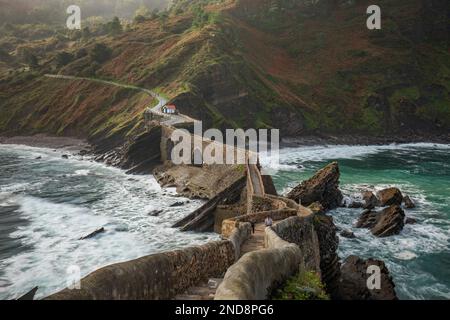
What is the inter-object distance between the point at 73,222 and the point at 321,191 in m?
22.5

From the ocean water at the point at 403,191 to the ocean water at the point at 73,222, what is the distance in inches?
510

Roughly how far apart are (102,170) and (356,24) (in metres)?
92.4

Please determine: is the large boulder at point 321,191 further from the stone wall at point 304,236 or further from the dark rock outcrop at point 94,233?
the dark rock outcrop at point 94,233

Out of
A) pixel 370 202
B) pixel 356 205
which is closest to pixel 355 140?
pixel 370 202

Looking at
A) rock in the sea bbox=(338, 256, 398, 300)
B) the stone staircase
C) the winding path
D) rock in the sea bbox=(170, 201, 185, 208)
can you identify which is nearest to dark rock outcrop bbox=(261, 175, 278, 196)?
rock in the sea bbox=(338, 256, 398, 300)

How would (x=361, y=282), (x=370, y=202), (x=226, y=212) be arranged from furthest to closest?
1. (x=370, y=202)
2. (x=226, y=212)
3. (x=361, y=282)

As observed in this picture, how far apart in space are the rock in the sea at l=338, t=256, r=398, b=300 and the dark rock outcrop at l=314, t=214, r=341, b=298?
1.41 feet

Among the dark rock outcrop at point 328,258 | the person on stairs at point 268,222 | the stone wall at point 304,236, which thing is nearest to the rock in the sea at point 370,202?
the dark rock outcrop at point 328,258

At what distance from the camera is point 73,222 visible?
109 ft

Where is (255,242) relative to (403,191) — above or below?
above

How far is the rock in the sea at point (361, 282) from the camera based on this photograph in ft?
69.1

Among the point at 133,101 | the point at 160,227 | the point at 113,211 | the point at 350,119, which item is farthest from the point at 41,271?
the point at 350,119

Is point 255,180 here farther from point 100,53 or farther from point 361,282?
point 100,53

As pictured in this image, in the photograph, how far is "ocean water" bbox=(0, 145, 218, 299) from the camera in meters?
24.6
